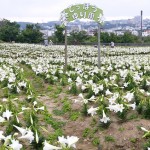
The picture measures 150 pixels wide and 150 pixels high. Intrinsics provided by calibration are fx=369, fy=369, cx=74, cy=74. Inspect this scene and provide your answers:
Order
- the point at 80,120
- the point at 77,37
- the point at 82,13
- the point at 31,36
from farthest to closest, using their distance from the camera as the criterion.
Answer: the point at 77,37, the point at 31,36, the point at 82,13, the point at 80,120

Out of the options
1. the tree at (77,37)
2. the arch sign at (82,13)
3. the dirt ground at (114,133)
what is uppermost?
the arch sign at (82,13)

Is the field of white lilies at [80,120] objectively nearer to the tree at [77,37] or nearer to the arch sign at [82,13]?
the arch sign at [82,13]

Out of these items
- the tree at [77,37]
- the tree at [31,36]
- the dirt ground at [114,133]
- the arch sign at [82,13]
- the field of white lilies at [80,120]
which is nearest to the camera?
the field of white lilies at [80,120]

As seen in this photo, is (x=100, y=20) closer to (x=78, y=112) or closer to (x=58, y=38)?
(x=78, y=112)

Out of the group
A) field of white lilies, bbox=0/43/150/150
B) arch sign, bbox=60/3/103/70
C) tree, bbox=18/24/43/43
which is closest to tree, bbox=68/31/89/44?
tree, bbox=18/24/43/43

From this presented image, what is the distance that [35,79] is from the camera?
1777 centimetres

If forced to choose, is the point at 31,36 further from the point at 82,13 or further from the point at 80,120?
the point at 80,120

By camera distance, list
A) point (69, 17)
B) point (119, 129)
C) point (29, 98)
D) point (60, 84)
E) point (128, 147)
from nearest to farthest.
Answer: point (128, 147) → point (119, 129) → point (29, 98) → point (60, 84) → point (69, 17)

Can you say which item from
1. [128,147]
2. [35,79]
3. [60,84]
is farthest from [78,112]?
[35,79]

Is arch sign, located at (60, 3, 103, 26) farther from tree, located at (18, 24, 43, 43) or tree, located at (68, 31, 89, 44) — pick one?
tree, located at (18, 24, 43, 43)

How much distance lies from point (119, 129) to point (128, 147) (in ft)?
2.70

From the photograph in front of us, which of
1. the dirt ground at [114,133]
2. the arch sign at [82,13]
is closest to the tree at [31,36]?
the arch sign at [82,13]

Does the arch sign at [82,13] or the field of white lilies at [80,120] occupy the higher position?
the arch sign at [82,13]

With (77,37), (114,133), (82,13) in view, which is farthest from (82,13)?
(77,37)
